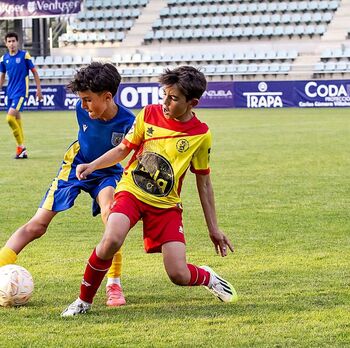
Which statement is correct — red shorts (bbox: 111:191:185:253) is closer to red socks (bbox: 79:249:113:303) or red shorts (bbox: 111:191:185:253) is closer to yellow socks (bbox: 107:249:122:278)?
red socks (bbox: 79:249:113:303)

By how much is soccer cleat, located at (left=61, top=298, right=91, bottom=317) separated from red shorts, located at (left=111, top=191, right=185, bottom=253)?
450 millimetres

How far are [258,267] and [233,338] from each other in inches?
75.7

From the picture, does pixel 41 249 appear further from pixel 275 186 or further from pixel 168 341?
pixel 275 186

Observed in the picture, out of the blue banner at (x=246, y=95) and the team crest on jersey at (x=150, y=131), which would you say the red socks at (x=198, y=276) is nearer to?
the team crest on jersey at (x=150, y=131)

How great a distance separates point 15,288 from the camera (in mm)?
4969

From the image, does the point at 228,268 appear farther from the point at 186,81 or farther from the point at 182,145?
the point at 186,81

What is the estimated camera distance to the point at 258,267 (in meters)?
6.17

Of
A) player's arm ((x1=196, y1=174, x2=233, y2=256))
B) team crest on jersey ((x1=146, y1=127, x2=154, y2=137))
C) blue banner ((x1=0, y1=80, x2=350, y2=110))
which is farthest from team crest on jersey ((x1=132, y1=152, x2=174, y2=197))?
blue banner ((x1=0, y1=80, x2=350, y2=110))

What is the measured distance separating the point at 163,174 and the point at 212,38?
3197 centimetres

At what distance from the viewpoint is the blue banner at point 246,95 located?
30.6 meters

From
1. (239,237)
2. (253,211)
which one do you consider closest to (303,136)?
(253,211)

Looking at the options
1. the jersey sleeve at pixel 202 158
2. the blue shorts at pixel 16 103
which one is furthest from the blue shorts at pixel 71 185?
the blue shorts at pixel 16 103

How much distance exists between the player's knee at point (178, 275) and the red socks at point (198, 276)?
0.09 meters

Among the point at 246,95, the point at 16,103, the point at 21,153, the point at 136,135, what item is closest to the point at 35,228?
the point at 136,135
